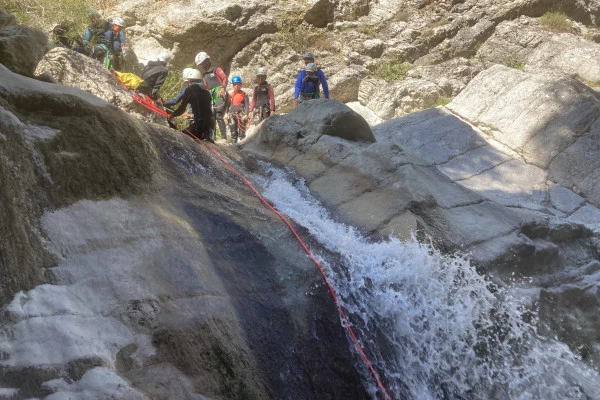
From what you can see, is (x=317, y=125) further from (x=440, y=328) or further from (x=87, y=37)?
(x=87, y=37)

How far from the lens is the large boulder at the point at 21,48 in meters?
4.46

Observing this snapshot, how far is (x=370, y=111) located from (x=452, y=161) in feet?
16.3

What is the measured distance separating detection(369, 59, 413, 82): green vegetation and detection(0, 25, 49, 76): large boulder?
10621mm

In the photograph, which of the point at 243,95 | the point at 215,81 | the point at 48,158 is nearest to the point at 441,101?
the point at 243,95

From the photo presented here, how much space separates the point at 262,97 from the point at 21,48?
469 cm

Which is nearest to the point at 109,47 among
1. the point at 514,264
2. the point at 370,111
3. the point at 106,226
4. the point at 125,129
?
the point at 370,111

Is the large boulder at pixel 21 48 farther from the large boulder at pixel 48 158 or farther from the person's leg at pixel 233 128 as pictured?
the person's leg at pixel 233 128

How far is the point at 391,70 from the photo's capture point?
47.2ft

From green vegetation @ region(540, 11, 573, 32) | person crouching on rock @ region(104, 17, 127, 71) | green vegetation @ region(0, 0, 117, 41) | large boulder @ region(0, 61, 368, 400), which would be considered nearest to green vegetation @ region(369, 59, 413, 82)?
green vegetation @ region(540, 11, 573, 32)

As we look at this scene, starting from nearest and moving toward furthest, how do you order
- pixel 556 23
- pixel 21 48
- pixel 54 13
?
pixel 21 48, pixel 54 13, pixel 556 23

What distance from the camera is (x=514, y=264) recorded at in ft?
17.6

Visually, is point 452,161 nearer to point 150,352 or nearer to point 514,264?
point 514,264

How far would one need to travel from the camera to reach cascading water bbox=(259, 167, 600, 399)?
417 cm

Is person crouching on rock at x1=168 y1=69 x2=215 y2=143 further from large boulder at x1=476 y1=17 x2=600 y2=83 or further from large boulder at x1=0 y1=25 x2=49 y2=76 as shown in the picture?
large boulder at x1=476 y1=17 x2=600 y2=83
